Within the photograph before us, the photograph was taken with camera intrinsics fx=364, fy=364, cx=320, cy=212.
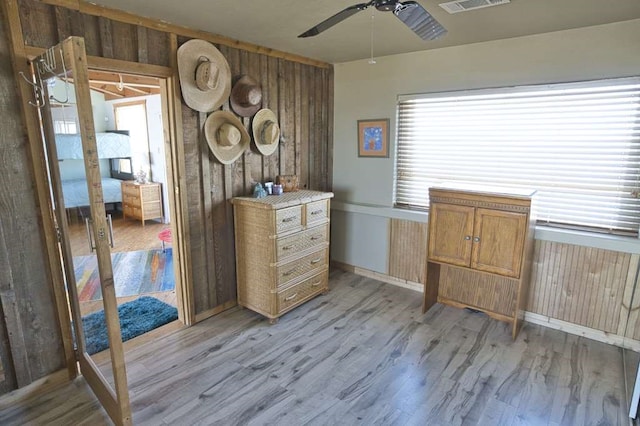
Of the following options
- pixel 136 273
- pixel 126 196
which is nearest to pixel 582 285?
pixel 136 273

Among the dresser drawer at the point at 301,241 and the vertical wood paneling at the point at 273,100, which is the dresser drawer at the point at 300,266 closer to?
the dresser drawer at the point at 301,241

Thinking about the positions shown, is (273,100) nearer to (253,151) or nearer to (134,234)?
(253,151)

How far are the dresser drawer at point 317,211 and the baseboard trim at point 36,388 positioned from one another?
2.10 metres

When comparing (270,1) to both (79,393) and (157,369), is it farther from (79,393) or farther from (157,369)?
(79,393)

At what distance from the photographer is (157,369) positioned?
100 inches

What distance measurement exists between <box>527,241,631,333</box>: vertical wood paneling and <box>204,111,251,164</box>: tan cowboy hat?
272 cm

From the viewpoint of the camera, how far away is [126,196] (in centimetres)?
671

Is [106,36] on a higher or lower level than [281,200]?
higher

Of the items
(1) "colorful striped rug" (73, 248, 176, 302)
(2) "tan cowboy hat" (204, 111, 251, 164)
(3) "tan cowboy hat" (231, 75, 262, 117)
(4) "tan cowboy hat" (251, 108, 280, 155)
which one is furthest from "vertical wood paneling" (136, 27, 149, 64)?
(1) "colorful striped rug" (73, 248, 176, 302)

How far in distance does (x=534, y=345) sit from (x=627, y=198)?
132cm

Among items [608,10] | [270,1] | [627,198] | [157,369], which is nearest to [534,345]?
[627,198]

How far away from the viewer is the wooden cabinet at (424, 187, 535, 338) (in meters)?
2.80

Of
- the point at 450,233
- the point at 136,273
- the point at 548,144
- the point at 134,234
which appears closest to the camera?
the point at 548,144

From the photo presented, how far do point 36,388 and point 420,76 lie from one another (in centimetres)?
388
